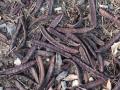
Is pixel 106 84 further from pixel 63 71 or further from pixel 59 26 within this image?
pixel 59 26

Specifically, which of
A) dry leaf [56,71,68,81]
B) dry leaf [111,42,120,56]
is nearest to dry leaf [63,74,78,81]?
dry leaf [56,71,68,81]

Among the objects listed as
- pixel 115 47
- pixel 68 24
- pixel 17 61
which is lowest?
pixel 17 61

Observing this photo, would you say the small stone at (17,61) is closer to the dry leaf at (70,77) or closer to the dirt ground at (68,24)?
the dirt ground at (68,24)

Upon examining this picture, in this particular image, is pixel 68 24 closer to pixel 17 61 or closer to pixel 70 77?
pixel 70 77

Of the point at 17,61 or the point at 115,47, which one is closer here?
the point at 115,47

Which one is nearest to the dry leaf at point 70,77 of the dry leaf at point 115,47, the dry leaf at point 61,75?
A: the dry leaf at point 61,75

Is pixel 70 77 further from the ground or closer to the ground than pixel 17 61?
closer to the ground

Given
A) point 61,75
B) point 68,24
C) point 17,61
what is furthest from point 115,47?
point 17,61

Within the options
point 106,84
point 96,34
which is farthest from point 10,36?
point 106,84

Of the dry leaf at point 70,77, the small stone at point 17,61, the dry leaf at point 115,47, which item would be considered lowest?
the dry leaf at point 70,77

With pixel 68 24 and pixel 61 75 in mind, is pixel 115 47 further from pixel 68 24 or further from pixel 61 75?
pixel 61 75

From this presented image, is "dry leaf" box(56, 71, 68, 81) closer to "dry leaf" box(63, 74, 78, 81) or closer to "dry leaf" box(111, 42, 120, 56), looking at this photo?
"dry leaf" box(63, 74, 78, 81)
